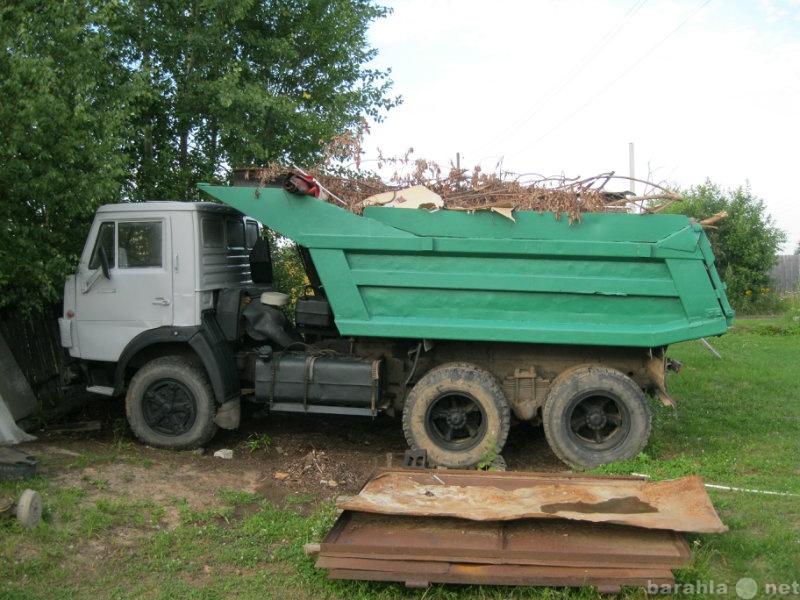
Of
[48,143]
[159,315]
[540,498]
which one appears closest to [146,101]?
[48,143]

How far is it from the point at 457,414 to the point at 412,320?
3.19 feet

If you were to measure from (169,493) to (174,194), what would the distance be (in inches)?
183

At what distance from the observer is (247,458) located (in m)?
7.17

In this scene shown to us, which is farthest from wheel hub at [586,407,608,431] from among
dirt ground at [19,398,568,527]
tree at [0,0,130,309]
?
tree at [0,0,130,309]

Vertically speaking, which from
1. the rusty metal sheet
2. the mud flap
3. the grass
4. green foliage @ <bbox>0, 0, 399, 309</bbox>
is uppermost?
green foliage @ <bbox>0, 0, 399, 309</bbox>

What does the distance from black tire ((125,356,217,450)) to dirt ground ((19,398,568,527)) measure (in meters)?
0.14

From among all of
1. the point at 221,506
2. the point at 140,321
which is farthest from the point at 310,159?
the point at 221,506

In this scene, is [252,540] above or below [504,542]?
below

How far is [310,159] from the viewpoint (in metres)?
10.4

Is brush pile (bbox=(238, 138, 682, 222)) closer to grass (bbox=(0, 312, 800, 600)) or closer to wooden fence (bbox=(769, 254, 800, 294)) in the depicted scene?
grass (bbox=(0, 312, 800, 600))

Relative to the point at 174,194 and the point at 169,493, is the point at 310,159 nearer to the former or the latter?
the point at 174,194

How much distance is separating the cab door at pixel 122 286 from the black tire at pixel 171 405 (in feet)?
1.31

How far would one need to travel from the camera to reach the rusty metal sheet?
452 centimetres

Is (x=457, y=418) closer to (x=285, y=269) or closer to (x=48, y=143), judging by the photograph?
(x=285, y=269)
